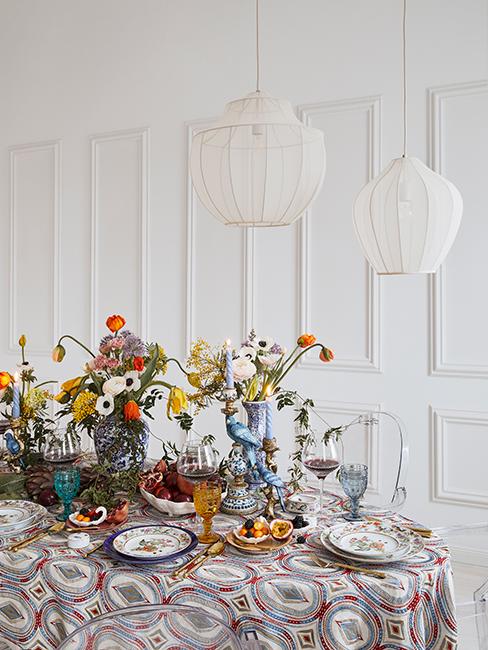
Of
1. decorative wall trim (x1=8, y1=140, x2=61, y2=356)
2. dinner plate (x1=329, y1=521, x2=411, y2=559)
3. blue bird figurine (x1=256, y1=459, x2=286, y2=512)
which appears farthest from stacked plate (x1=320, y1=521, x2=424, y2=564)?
decorative wall trim (x1=8, y1=140, x2=61, y2=356)

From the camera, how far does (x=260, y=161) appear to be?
2.02 m

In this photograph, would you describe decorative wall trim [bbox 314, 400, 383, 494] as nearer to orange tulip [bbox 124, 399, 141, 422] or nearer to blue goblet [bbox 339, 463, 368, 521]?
blue goblet [bbox 339, 463, 368, 521]

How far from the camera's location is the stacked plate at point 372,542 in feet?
5.40

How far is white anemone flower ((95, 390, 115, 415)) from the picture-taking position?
2.08 meters

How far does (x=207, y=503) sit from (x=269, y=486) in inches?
10.5

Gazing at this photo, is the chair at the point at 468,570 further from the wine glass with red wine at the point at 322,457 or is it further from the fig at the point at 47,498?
the fig at the point at 47,498

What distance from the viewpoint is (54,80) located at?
470 centimetres

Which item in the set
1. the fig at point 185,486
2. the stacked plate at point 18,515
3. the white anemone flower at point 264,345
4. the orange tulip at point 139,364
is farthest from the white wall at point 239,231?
the stacked plate at point 18,515

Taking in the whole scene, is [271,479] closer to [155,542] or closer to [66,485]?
[155,542]

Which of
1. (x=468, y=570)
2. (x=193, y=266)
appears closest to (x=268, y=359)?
(x=468, y=570)

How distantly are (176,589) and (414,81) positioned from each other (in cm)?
295

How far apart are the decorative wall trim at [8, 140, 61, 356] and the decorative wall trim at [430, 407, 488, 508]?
2.58m

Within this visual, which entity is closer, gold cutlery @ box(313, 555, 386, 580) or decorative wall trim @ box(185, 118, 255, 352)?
gold cutlery @ box(313, 555, 386, 580)

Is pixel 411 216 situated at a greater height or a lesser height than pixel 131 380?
greater
